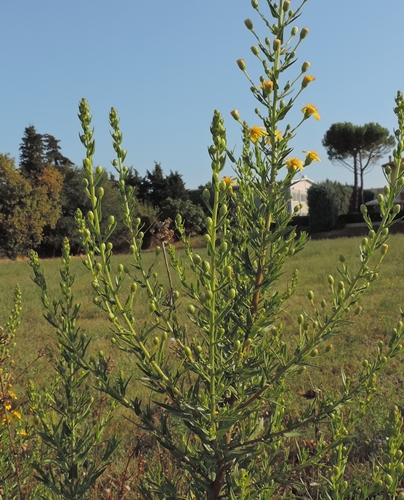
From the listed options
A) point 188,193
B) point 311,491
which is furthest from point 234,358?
point 188,193

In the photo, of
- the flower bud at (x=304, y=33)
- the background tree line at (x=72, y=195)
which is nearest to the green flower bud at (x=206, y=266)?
the flower bud at (x=304, y=33)

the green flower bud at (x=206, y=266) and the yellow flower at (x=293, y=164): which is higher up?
Answer: the yellow flower at (x=293, y=164)

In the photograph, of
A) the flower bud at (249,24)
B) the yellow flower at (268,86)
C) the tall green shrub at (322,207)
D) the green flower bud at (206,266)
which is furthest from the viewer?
the tall green shrub at (322,207)

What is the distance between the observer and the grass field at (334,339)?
15.7 feet

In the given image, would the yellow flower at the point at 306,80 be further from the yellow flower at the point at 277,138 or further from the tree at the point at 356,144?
the tree at the point at 356,144

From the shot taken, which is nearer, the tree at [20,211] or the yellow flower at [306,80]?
the yellow flower at [306,80]

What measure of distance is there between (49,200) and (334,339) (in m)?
36.4

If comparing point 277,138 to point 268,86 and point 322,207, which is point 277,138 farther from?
point 322,207

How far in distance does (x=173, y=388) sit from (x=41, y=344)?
769 centimetres

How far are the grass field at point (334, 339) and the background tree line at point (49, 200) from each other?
19742 mm

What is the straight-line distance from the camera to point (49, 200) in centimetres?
4050

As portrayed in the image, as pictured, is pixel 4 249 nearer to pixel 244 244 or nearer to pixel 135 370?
pixel 135 370

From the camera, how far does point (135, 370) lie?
22.9ft

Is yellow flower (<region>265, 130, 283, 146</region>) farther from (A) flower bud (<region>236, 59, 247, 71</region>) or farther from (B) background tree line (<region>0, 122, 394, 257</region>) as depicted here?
(B) background tree line (<region>0, 122, 394, 257</region>)
